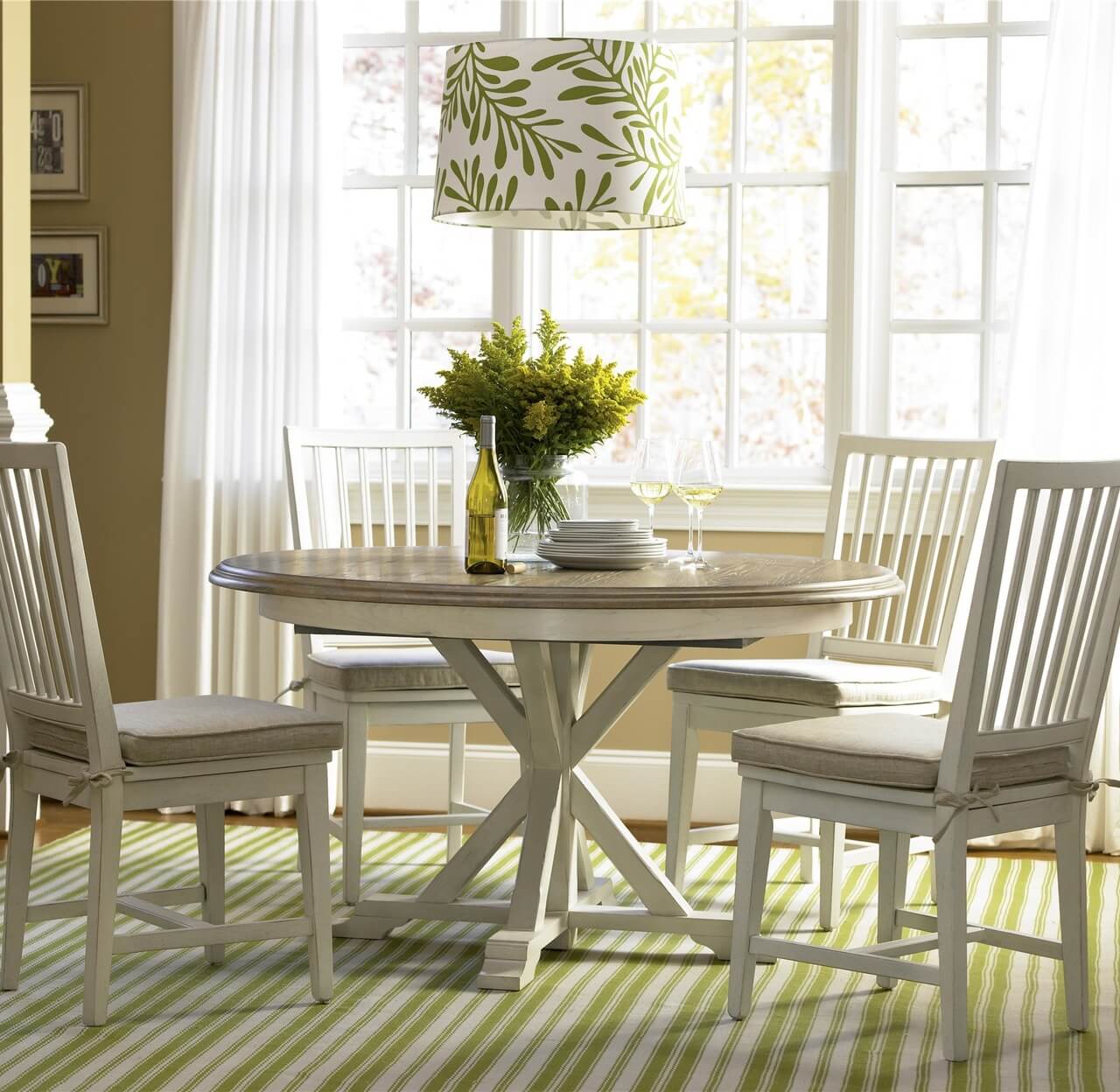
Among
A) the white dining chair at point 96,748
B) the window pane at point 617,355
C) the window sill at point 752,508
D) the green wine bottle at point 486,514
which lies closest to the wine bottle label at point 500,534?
the green wine bottle at point 486,514

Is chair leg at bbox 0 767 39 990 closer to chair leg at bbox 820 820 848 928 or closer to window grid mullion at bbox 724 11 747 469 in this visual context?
chair leg at bbox 820 820 848 928

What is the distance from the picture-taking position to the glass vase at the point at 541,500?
3133 mm

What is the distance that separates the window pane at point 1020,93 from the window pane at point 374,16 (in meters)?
1.74

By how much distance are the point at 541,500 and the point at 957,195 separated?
198 cm

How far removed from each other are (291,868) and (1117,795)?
2.14m

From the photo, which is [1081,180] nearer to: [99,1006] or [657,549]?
[657,549]

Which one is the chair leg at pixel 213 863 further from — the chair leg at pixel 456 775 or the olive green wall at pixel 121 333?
the olive green wall at pixel 121 333

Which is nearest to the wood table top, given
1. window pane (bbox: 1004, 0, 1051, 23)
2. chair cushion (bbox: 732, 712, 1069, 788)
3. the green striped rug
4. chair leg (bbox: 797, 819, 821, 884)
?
chair cushion (bbox: 732, 712, 1069, 788)

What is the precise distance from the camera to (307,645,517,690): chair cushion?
3.47m

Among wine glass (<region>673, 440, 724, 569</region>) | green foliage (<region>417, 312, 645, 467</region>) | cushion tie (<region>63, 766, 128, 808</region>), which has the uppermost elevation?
green foliage (<region>417, 312, 645, 467</region>)

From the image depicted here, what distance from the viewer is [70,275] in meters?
4.80

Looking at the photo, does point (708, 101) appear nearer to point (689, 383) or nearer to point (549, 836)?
point (689, 383)

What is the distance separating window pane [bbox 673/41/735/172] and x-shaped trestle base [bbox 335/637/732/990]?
6.24 feet

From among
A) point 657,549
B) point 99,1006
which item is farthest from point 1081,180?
point 99,1006
